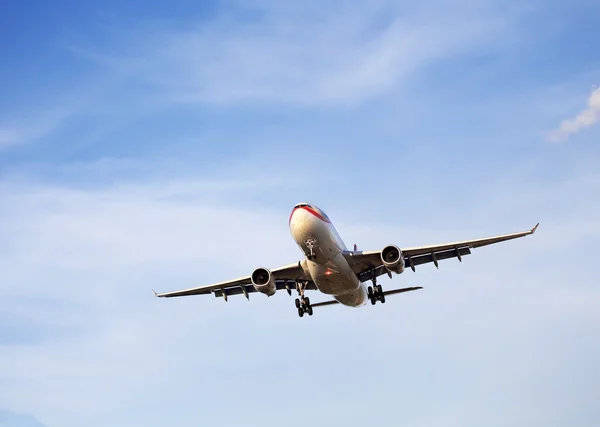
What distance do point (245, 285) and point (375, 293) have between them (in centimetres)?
850

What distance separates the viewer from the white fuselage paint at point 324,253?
4319 cm

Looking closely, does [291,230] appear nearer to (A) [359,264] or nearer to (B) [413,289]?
(A) [359,264]

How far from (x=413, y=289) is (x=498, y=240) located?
6147mm

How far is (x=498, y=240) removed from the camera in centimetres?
4875

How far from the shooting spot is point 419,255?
50750mm

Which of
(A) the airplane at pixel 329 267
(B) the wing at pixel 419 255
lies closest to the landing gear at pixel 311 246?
(A) the airplane at pixel 329 267

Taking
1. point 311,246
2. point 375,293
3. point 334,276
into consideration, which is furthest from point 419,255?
point 311,246

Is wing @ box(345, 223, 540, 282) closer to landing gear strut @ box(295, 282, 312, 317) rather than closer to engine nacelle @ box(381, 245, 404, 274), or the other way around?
engine nacelle @ box(381, 245, 404, 274)

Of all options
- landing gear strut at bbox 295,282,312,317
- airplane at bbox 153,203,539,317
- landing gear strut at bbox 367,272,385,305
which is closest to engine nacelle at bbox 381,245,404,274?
airplane at bbox 153,203,539,317

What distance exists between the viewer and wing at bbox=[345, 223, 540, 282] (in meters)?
47.8

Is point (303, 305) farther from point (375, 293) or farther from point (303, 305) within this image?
point (375, 293)

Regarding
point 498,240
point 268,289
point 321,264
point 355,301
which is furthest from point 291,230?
point 498,240

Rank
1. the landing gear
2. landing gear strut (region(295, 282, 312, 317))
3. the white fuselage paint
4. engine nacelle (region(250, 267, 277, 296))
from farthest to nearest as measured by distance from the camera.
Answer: landing gear strut (region(295, 282, 312, 317)), engine nacelle (region(250, 267, 277, 296)), the landing gear, the white fuselage paint

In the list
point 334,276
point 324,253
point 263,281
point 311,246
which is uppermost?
point 263,281
